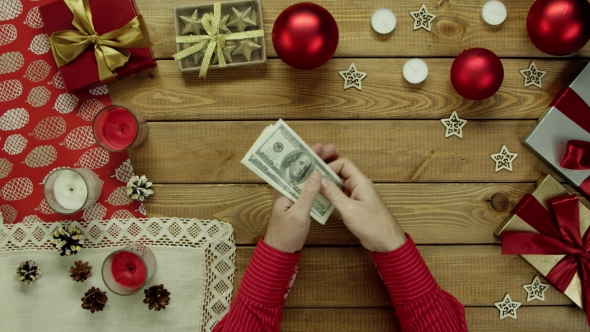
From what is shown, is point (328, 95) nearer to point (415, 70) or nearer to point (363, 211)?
point (415, 70)

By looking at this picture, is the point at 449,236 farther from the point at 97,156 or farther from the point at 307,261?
the point at 97,156

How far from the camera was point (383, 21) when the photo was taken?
1.35 meters

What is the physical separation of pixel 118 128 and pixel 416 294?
1.01m

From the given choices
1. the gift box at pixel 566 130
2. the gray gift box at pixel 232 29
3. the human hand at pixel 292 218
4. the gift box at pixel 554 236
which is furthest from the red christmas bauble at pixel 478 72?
the gray gift box at pixel 232 29

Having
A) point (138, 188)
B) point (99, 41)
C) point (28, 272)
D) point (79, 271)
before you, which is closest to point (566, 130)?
point (138, 188)

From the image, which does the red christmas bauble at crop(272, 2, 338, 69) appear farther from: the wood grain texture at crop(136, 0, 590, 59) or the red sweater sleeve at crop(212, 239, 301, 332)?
the red sweater sleeve at crop(212, 239, 301, 332)

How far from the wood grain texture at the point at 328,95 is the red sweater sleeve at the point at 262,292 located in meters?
0.44

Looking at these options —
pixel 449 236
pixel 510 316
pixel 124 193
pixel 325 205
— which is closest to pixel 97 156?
pixel 124 193

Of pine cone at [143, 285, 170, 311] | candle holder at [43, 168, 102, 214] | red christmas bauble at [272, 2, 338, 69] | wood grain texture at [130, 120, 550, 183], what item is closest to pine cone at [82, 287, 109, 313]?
pine cone at [143, 285, 170, 311]

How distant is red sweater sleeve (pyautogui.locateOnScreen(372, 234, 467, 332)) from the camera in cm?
120

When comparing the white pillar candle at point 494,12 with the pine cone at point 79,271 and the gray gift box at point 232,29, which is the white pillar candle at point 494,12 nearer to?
→ the gray gift box at point 232,29

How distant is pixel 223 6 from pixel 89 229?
2.66 ft

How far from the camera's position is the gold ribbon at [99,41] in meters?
1.28

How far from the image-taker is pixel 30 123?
1.38m
